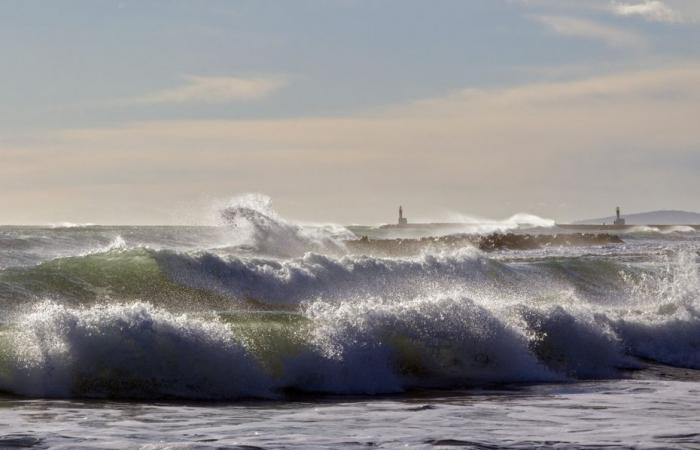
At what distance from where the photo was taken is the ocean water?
1046cm

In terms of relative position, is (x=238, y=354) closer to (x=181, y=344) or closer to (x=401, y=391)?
(x=181, y=344)

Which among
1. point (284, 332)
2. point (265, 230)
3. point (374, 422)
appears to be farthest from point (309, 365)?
point (265, 230)

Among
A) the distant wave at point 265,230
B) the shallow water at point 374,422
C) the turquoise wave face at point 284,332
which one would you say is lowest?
the shallow water at point 374,422

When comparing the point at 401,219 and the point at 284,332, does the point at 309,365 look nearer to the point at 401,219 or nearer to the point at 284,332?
the point at 284,332

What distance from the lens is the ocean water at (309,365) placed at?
10.5 meters

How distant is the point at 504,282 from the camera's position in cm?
2828

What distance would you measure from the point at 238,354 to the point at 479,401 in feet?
9.59

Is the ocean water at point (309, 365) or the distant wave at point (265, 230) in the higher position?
the distant wave at point (265, 230)

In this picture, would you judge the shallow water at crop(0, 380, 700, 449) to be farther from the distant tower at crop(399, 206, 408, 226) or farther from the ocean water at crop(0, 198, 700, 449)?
the distant tower at crop(399, 206, 408, 226)

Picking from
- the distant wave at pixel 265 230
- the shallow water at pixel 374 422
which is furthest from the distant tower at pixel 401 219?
the shallow water at pixel 374 422

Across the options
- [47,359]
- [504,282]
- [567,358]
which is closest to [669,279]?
[504,282]

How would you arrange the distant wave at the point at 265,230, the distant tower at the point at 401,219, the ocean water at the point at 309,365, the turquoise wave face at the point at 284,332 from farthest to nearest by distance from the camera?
the distant tower at the point at 401,219 → the distant wave at the point at 265,230 → the turquoise wave face at the point at 284,332 → the ocean water at the point at 309,365

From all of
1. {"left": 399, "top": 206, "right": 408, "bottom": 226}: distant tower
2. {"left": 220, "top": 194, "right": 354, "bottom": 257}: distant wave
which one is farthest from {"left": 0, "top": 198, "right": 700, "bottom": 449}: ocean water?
{"left": 399, "top": 206, "right": 408, "bottom": 226}: distant tower

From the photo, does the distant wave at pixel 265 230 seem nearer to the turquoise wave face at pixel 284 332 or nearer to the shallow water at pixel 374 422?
the turquoise wave face at pixel 284 332
